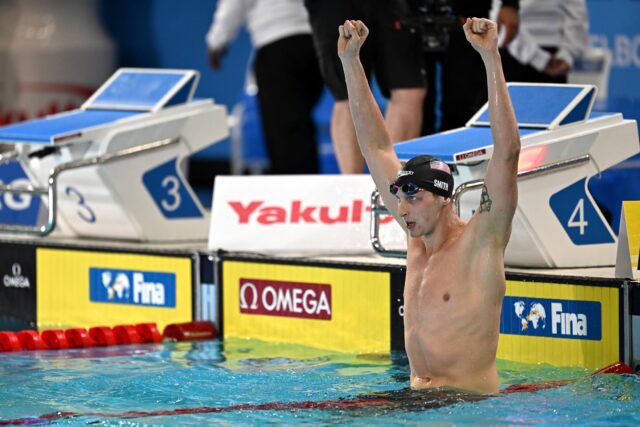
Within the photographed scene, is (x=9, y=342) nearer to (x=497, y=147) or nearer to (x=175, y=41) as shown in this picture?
(x=497, y=147)

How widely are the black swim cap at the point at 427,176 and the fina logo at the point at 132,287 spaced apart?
2122mm

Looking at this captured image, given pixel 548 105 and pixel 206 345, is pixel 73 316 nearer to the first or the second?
pixel 206 345

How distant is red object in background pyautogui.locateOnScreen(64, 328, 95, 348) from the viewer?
5.81 meters

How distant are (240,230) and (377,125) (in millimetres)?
1499

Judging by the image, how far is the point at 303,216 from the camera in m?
5.91

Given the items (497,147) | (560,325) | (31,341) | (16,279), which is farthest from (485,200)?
(16,279)

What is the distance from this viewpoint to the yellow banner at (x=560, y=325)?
493cm

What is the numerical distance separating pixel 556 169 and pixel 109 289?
215cm

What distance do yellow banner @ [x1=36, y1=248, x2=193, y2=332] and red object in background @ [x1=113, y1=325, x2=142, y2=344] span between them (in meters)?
0.34

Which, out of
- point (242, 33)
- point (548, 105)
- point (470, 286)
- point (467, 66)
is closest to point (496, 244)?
point (470, 286)

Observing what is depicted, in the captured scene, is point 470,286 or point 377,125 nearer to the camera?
point 470,286

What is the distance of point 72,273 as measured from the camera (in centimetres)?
648

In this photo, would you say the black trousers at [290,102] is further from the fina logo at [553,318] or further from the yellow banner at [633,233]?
the yellow banner at [633,233]

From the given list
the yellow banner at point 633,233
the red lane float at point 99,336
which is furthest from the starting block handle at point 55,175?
the yellow banner at point 633,233
